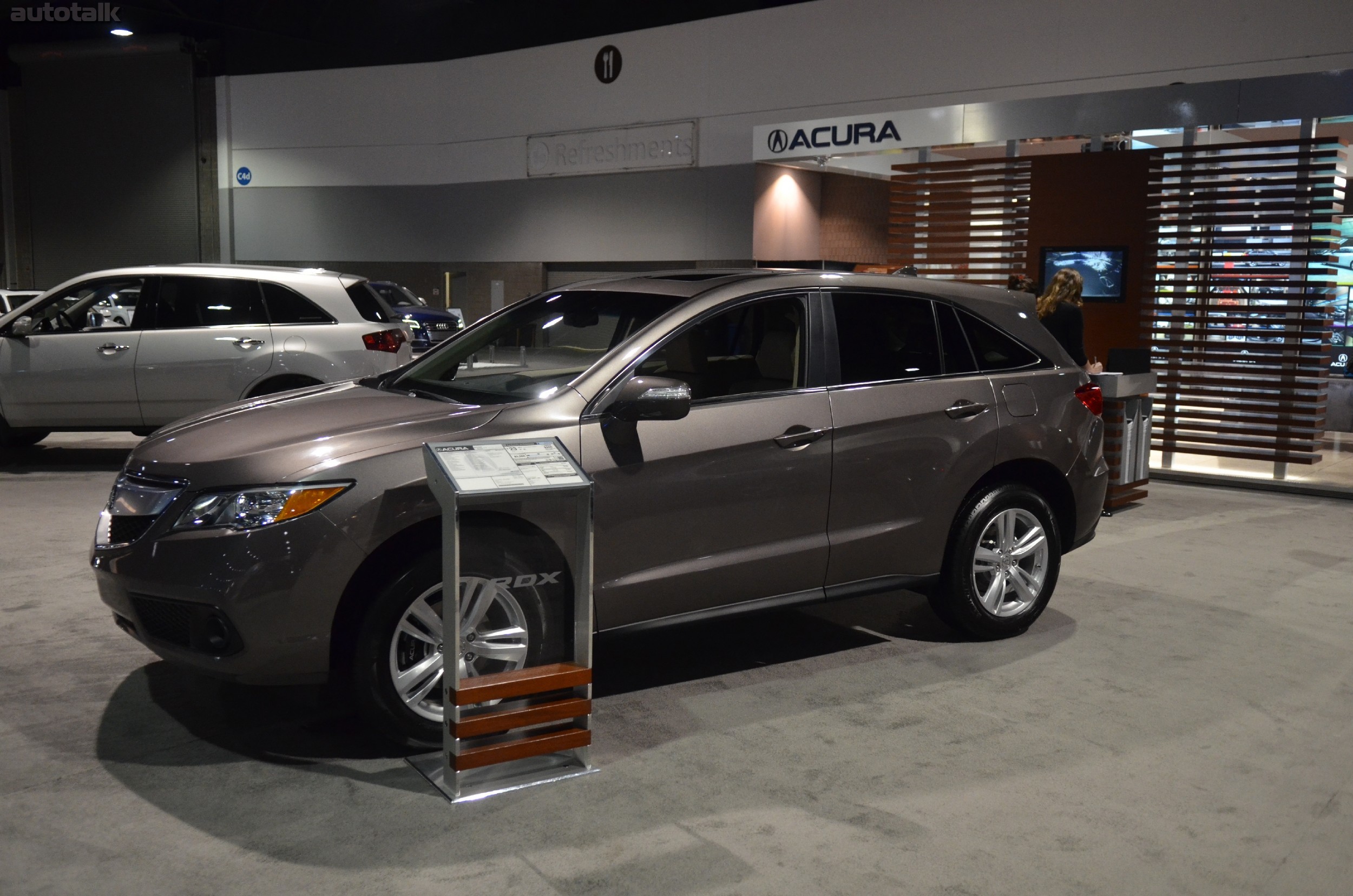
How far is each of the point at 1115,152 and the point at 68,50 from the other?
24168 millimetres

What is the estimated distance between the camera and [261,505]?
148 inches

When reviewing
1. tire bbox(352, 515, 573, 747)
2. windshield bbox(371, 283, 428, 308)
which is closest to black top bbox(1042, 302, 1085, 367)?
tire bbox(352, 515, 573, 747)

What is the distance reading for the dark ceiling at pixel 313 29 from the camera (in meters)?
22.4

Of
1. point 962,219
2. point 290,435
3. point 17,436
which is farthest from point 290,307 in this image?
point 962,219

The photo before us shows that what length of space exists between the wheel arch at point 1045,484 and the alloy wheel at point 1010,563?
155 millimetres

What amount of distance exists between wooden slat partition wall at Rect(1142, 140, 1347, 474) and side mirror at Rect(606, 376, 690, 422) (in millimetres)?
8173

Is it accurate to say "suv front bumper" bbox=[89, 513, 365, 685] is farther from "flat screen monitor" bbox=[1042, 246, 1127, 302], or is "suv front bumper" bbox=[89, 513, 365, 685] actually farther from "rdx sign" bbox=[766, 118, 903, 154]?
"rdx sign" bbox=[766, 118, 903, 154]

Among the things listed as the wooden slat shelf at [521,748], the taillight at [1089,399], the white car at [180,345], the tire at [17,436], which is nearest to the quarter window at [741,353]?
the wooden slat shelf at [521,748]

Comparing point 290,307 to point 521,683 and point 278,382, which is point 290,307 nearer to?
point 278,382

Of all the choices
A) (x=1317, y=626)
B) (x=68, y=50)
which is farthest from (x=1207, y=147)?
(x=68, y=50)

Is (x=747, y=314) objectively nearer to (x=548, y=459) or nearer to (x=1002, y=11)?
(x=548, y=459)

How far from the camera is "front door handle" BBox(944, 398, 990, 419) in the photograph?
5082mm

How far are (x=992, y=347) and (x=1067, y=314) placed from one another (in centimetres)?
429

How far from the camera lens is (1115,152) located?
11.4 m
